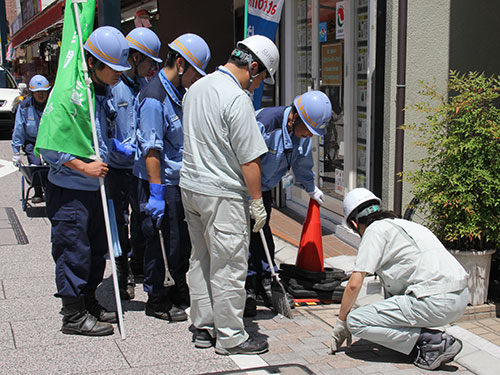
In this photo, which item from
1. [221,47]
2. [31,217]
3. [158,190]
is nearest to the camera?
[158,190]

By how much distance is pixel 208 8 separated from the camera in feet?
37.5

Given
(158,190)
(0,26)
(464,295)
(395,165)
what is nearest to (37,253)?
(158,190)

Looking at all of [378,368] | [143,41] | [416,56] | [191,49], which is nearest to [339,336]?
[378,368]

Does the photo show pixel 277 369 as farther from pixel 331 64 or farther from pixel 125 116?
pixel 331 64

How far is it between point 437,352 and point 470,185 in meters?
1.30

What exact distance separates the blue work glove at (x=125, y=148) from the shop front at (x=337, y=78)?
96.4 inches

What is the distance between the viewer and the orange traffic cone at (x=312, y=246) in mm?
5207

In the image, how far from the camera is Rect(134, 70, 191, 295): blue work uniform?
4352mm

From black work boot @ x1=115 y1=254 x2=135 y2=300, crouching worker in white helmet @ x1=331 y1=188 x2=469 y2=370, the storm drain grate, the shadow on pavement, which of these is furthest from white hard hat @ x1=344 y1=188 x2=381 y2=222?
the storm drain grate

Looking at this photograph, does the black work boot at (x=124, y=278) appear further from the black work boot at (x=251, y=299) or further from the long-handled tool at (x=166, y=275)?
the black work boot at (x=251, y=299)

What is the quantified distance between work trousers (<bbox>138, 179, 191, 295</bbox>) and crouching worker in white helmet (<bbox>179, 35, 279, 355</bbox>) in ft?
1.46

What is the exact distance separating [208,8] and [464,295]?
866 centimetres

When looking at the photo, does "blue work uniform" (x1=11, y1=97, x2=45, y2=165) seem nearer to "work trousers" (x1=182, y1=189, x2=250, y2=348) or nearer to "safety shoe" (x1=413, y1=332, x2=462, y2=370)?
"work trousers" (x1=182, y1=189, x2=250, y2=348)

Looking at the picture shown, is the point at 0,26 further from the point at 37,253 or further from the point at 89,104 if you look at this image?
the point at 89,104
